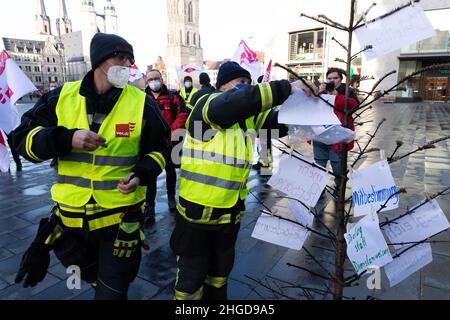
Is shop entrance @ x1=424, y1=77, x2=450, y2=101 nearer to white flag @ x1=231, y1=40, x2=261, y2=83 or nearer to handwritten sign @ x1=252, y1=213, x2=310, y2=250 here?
white flag @ x1=231, y1=40, x2=261, y2=83

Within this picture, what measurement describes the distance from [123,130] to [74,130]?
269mm

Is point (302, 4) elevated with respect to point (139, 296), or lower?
elevated

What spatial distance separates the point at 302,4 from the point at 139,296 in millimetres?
33259

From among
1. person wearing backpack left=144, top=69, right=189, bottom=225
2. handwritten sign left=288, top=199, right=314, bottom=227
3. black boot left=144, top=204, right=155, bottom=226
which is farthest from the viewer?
person wearing backpack left=144, top=69, right=189, bottom=225

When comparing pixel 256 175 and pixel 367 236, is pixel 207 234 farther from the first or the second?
Answer: pixel 256 175

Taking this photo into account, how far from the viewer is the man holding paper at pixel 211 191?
6.21ft

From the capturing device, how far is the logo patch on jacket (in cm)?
186

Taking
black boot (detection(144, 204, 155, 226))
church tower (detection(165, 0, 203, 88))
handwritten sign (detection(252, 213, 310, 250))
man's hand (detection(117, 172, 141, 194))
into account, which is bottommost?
black boot (detection(144, 204, 155, 226))

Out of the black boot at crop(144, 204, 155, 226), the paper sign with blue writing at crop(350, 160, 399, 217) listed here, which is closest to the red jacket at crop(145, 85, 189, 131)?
the black boot at crop(144, 204, 155, 226)

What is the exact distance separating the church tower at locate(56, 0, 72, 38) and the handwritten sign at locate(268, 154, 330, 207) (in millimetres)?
122565

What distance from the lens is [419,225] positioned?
156 centimetres

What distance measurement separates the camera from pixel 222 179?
6.31 feet

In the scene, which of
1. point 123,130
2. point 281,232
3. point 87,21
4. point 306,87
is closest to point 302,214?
point 281,232
